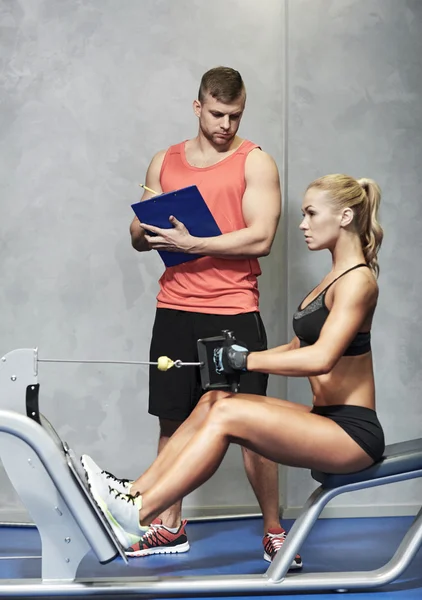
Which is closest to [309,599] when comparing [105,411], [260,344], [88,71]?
[260,344]

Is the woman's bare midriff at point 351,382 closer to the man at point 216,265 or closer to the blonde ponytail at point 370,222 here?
the blonde ponytail at point 370,222

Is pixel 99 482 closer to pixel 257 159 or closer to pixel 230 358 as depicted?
pixel 230 358

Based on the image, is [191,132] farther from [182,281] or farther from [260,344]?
[260,344]

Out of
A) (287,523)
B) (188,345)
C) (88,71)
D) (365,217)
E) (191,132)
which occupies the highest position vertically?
(88,71)

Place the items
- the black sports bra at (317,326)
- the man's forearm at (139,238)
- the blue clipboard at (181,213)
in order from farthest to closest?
the man's forearm at (139,238)
the blue clipboard at (181,213)
the black sports bra at (317,326)

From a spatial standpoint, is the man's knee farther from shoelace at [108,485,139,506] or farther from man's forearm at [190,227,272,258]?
man's forearm at [190,227,272,258]

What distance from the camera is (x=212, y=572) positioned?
293cm

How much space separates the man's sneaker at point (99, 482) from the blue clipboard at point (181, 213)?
90 centimetres

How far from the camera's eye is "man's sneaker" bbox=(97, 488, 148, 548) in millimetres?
2438

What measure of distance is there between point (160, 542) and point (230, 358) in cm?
104

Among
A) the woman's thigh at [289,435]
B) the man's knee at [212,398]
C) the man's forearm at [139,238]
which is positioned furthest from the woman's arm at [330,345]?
the man's forearm at [139,238]

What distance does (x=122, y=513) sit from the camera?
244cm

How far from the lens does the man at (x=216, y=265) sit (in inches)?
121

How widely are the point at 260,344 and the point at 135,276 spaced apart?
2.87 feet
